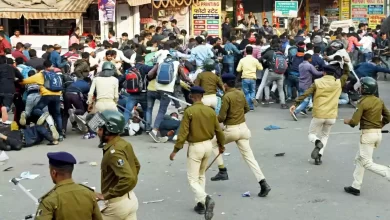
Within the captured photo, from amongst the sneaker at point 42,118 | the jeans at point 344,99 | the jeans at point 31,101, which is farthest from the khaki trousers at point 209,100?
the jeans at point 344,99

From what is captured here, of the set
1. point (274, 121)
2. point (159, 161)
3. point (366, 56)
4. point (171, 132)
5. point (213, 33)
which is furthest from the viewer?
point (213, 33)

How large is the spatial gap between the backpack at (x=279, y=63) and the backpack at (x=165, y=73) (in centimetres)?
415

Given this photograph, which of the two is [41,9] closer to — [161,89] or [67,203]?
[161,89]

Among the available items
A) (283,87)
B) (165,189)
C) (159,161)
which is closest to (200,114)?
(165,189)

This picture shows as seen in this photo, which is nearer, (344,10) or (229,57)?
(229,57)

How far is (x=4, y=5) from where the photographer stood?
23.1 meters

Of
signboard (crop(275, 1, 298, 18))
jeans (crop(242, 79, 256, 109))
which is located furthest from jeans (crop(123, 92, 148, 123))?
signboard (crop(275, 1, 298, 18))

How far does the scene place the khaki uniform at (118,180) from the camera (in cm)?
616

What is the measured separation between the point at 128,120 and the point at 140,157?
2144 millimetres

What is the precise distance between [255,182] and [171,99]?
4559 millimetres

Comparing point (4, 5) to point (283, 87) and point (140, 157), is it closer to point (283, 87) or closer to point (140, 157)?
point (283, 87)

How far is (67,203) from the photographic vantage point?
5.12 m

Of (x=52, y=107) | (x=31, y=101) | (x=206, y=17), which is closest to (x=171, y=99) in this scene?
(x=52, y=107)

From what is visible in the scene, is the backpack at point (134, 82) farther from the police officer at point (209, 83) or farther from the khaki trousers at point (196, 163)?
the khaki trousers at point (196, 163)
